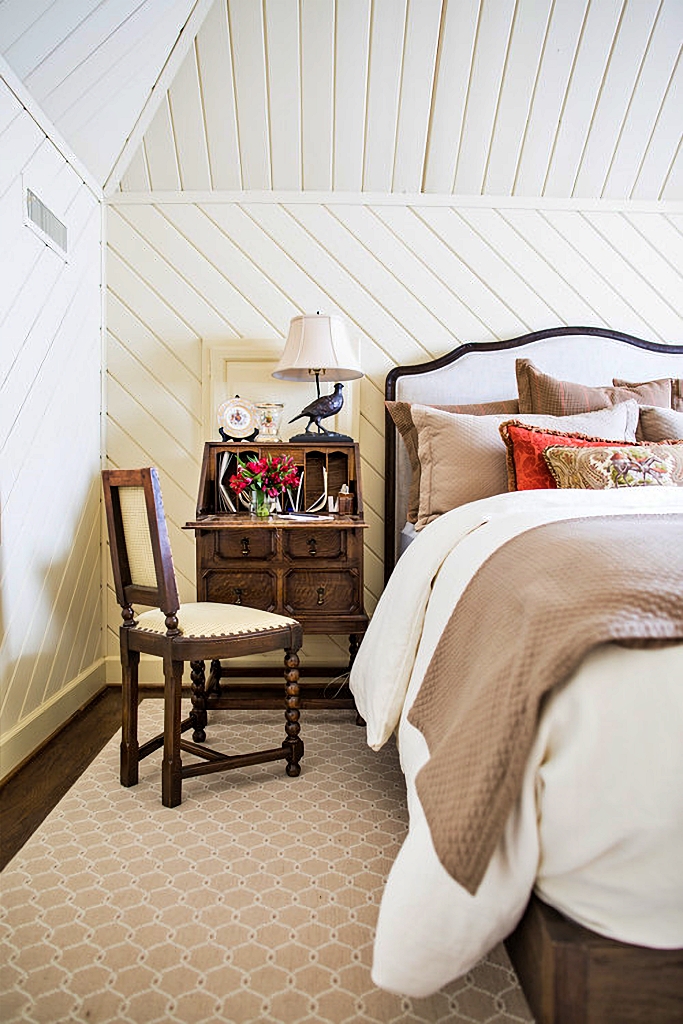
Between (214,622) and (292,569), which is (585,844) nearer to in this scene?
(214,622)

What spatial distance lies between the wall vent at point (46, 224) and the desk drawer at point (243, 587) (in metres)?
1.29

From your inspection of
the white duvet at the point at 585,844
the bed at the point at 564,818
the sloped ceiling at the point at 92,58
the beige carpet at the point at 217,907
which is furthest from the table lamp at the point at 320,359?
the white duvet at the point at 585,844

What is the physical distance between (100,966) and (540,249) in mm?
3162

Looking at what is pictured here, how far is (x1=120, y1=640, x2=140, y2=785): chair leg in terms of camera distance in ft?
7.30

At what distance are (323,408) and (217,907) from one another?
202 cm

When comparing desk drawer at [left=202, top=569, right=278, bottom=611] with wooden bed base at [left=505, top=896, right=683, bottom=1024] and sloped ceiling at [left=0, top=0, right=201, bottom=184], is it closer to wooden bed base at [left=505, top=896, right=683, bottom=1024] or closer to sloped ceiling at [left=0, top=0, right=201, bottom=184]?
sloped ceiling at [left=0, top=0, right=201, bottom=184]

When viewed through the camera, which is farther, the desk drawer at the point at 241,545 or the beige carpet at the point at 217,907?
the desk drawer at the point at 241,545

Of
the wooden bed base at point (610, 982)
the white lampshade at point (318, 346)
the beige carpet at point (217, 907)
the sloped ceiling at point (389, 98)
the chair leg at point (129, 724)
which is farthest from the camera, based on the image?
the white lampshade at point (318, 346)

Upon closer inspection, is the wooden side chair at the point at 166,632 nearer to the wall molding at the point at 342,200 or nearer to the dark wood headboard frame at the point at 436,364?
the dark wood headboard frame at the point at 436,364

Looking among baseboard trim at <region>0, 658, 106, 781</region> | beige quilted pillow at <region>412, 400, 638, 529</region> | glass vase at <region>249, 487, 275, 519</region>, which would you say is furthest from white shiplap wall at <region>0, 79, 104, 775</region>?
beige quilted pillow at <region>412, 400, 638, 529</region>

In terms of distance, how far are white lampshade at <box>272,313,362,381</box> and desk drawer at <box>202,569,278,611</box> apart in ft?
2.83

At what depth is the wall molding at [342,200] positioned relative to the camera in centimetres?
338

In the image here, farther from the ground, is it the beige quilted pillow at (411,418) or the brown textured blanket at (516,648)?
the beige quilted pillow at (411,418)

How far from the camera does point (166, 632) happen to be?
2158 mm
